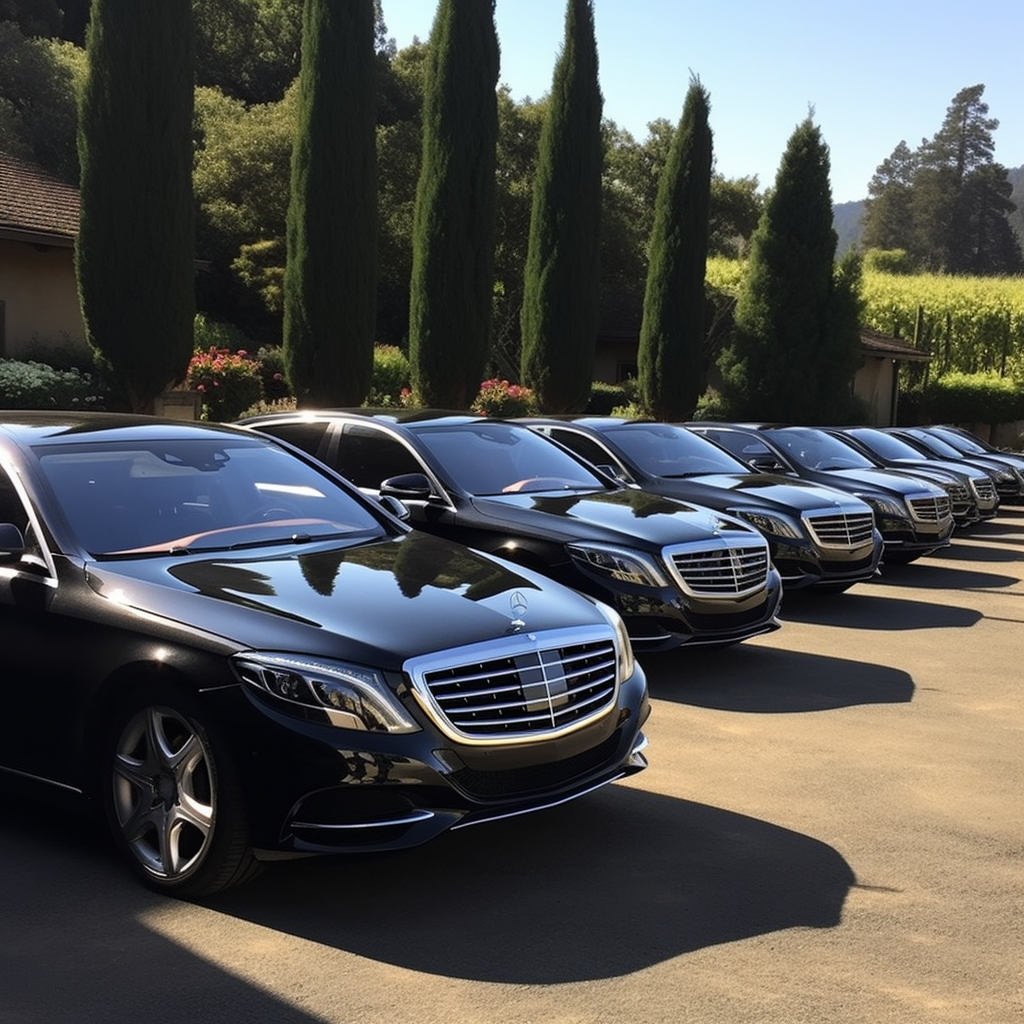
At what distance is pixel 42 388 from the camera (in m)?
19.9

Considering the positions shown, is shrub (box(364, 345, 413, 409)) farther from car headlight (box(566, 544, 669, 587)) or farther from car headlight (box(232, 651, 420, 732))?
car headlight (box(232, 651, 420, 732))

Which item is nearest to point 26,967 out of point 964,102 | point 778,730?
point 778,730

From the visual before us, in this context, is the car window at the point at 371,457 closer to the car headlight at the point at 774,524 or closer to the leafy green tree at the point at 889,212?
the car headlight at the point at 774,524

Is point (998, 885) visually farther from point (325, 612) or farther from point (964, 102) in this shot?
point (964, 102)

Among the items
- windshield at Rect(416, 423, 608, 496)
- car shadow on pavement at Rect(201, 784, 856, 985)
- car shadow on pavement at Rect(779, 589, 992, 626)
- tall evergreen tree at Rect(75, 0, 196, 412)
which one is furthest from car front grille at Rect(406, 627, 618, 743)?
tall evergreen tree at Rect(75, 0, 196, 412)

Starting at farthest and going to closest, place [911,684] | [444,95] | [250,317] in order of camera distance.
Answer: [250,317] → [444,95] → [911,684]

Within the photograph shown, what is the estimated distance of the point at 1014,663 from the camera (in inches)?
378

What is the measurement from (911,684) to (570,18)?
2234cm

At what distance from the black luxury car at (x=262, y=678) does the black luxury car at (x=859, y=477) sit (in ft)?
31.2

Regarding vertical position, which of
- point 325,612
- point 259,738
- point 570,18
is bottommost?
point 259,738

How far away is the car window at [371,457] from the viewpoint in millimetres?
9211

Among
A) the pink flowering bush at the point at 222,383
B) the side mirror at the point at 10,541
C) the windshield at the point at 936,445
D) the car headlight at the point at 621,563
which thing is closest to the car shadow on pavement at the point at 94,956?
the side mirror at the point at 10,541

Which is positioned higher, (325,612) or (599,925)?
(325,612)

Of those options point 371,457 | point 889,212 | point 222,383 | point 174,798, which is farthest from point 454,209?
point 889,212
